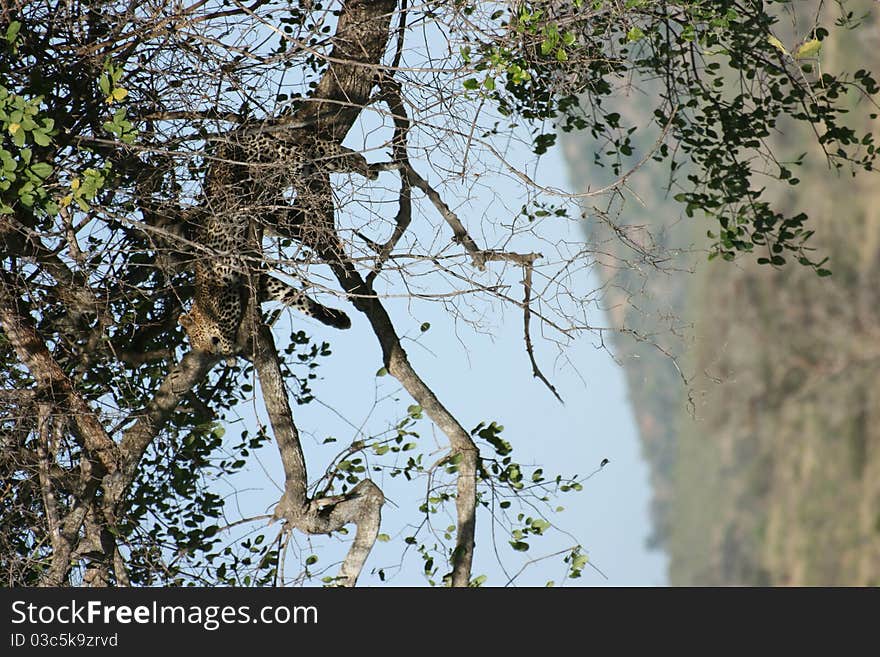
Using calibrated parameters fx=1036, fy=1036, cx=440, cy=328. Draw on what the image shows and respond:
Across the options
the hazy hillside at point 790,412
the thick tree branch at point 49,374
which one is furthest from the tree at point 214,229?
the hazy hillside at point 790,412

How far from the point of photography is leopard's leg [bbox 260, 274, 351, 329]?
4.18m

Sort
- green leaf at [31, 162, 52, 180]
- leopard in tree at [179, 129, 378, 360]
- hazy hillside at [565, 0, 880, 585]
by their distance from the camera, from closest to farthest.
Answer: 1. green leaf at [31, 162, 52, 180]
2. leopard in tree at [179, 129, 378, 360]
3. hazy hillside at [565, 0, 880, 585]

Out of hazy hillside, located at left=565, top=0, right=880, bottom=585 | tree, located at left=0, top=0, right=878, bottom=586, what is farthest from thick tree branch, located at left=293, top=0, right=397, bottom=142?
hazy hillside, located at left=565, top=0, right=880, bottom=585

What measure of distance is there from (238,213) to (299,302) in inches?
24.5

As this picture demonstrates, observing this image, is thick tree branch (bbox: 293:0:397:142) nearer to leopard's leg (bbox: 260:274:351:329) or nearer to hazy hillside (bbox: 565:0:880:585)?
leopard's leg (bbox: 260:274:351:329)

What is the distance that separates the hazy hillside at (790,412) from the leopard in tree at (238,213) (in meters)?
9.04

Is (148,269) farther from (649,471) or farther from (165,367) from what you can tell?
(649,471)

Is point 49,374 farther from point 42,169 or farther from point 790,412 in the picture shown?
point 790,412

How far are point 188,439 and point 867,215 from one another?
41.6 feet

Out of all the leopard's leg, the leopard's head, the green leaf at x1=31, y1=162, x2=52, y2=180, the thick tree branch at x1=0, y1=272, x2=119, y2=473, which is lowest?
Answer: the thick tree branch at x1=0, y1=272, x2=119, y2=473

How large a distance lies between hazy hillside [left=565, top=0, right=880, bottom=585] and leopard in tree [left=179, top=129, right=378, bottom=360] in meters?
9.04

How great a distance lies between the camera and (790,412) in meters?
16.0

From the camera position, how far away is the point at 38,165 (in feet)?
10.7

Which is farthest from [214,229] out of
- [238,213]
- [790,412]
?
[790,412]
